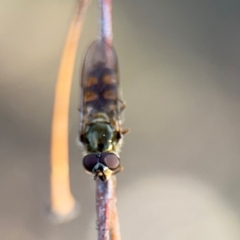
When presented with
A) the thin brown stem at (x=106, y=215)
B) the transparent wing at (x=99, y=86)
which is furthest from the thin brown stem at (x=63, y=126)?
the thin brown stem at (x=106, y=215)

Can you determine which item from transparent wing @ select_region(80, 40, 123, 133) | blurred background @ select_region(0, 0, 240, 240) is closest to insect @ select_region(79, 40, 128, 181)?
transparent wing @ select_region(80, 40, 123, 133)

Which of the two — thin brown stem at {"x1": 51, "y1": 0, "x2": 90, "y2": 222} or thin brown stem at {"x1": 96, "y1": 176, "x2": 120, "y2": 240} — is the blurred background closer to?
thin brown stem at {"x1": 51, "y1": 0, "x2": 90, "y2": 222}

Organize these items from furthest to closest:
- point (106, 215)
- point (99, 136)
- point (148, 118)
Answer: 1. point (148, 118)
2. point (99, 136)
3. point (106, 215)

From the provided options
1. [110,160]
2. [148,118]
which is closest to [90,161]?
[110,160]

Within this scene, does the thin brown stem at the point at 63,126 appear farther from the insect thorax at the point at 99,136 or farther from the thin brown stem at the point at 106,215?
the thin brown stem at the point at 106,215

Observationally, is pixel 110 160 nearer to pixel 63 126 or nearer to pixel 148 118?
pixel 63 126

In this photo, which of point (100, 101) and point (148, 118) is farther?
point (148, 118)

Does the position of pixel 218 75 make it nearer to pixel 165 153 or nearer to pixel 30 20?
pixel 165 153

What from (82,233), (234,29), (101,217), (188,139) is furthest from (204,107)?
(101,217)

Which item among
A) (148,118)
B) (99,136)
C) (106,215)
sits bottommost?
(106,215)
